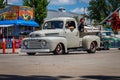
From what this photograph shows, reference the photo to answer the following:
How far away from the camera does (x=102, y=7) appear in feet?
321

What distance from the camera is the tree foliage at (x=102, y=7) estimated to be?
317ft

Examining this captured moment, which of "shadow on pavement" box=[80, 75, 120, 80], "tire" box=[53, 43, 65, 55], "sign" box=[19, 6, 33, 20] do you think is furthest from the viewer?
"sign" box=[19, 6, 33, 20]

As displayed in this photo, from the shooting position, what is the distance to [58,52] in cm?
2103

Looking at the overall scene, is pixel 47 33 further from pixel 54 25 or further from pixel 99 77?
pixel 99 77

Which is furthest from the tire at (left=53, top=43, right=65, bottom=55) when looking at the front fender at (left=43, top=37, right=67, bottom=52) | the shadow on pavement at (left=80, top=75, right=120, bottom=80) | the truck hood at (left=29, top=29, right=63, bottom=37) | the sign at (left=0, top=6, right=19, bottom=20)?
the sign at (left=0, top=6, right=19, bottom=20)

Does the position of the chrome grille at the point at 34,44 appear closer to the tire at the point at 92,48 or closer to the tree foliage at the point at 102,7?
the tire at the point at 92,48

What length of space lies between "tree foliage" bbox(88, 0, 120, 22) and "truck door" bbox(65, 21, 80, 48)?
73861mm

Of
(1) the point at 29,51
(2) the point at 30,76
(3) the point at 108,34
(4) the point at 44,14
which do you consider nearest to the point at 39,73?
(2) the point at 30,76

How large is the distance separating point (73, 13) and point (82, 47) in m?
82.0

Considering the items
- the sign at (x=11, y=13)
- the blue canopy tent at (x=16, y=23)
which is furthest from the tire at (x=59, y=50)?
the sign at (x=11, y=13)

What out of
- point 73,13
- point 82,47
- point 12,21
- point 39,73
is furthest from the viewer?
point 73,13

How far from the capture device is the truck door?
22.0 meters

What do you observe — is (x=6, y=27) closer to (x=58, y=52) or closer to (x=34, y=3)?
(x=34, y=3)

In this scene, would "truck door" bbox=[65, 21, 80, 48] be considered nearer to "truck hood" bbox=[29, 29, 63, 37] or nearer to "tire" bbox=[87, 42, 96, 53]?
"truck hood" bbox=[29, 29, 63, 37]
